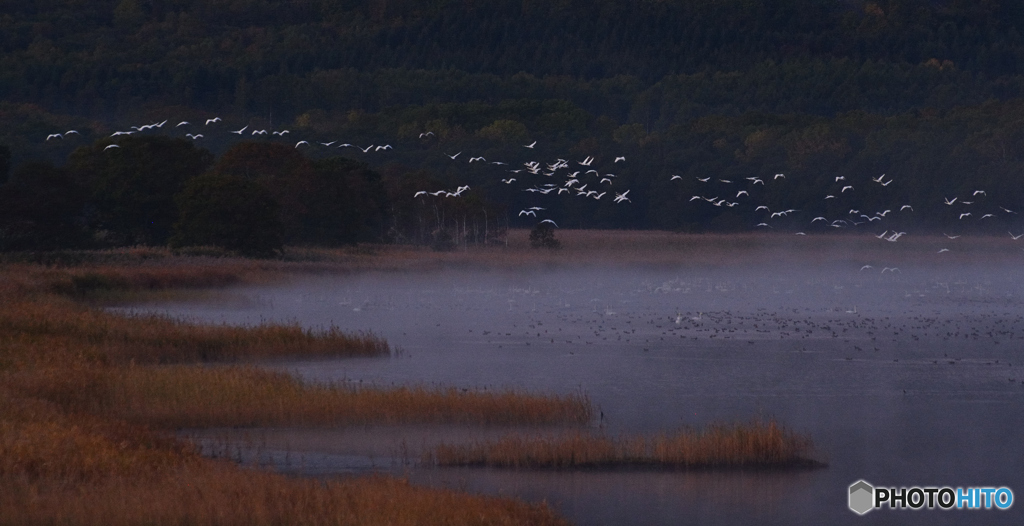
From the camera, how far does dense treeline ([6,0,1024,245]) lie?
75.8 m

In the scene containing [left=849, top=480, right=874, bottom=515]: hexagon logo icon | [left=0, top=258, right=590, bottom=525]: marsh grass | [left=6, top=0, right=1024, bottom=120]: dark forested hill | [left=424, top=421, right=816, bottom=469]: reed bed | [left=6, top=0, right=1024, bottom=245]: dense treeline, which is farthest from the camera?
[left=6, top=0, right=1024, bottom=120]: dark forested hill

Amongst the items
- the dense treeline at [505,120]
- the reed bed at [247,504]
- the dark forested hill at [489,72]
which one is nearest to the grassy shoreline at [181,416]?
the reed bed at [247,504]

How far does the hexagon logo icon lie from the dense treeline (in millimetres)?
47297

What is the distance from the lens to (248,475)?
49.7ft

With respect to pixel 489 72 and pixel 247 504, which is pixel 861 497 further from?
pixel 489 72

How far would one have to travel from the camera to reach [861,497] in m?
17.0

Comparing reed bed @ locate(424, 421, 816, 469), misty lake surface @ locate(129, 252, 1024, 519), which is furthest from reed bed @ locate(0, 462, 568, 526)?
reed bed @ locate(424, 421, 816, 469)

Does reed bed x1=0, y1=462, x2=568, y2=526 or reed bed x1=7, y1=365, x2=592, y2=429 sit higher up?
reed bed x1=0, y1=462, x2=568, y2=526

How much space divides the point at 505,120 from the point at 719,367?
372 feet

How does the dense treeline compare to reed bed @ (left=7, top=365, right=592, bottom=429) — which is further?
the dense treeline

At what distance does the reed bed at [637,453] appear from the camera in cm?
1781

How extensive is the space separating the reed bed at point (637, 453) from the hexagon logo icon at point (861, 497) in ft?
3.41

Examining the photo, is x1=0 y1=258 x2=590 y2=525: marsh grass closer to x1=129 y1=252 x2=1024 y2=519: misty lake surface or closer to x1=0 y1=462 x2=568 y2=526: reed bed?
x1=0 y1=462 x2=568 y2=526: reed bed

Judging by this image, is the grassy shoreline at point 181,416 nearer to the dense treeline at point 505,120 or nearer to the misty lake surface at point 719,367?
the misty lake surface at point 719,367
